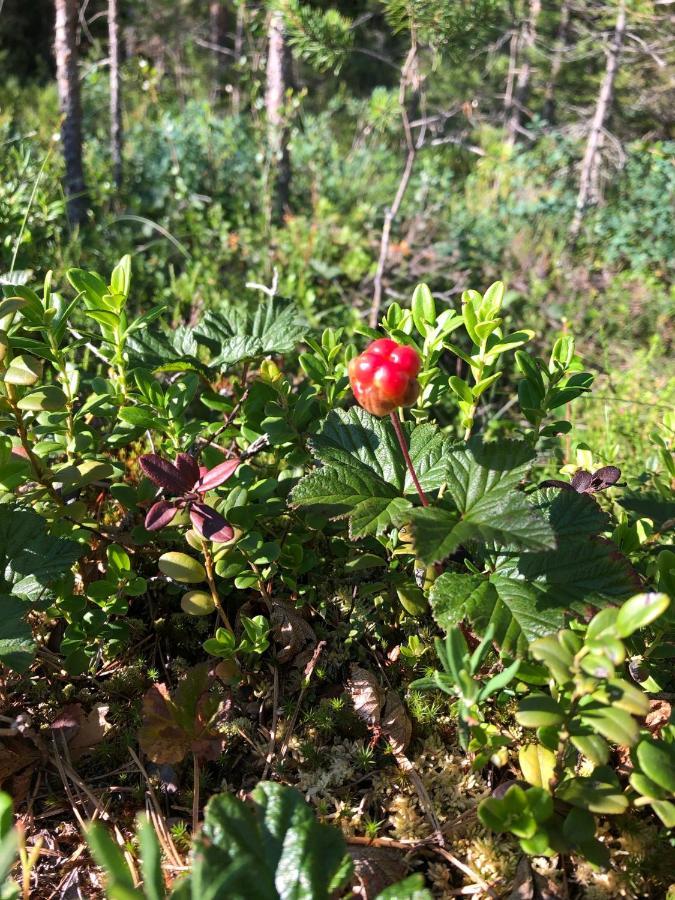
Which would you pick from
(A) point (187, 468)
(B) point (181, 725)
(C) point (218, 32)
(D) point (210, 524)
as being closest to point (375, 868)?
(B) point (181, 725)

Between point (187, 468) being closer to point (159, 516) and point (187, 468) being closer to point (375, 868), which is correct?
point (159, 516)

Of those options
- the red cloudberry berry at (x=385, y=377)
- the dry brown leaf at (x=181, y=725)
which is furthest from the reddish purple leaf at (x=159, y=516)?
the red cloudberry berry at (x=385, y=377)

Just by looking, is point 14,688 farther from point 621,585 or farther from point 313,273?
point 313,273

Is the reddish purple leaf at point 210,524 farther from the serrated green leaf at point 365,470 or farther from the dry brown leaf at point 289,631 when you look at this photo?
the dry brown leaf at point 289,631

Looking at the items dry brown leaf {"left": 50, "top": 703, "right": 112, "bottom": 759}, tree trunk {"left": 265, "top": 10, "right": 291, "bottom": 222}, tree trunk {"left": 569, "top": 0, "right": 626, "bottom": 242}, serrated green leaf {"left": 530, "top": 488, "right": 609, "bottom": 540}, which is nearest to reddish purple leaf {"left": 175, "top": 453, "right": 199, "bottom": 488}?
dry brown leaf {"left": 50, "top": 703, "right": 112, "bottom": 759}

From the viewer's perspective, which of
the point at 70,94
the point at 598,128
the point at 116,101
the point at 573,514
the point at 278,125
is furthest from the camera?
the point at 598,128

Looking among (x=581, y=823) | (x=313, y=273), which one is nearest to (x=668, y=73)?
(x=313, y=273)

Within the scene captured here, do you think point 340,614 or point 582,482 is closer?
point 582,482
